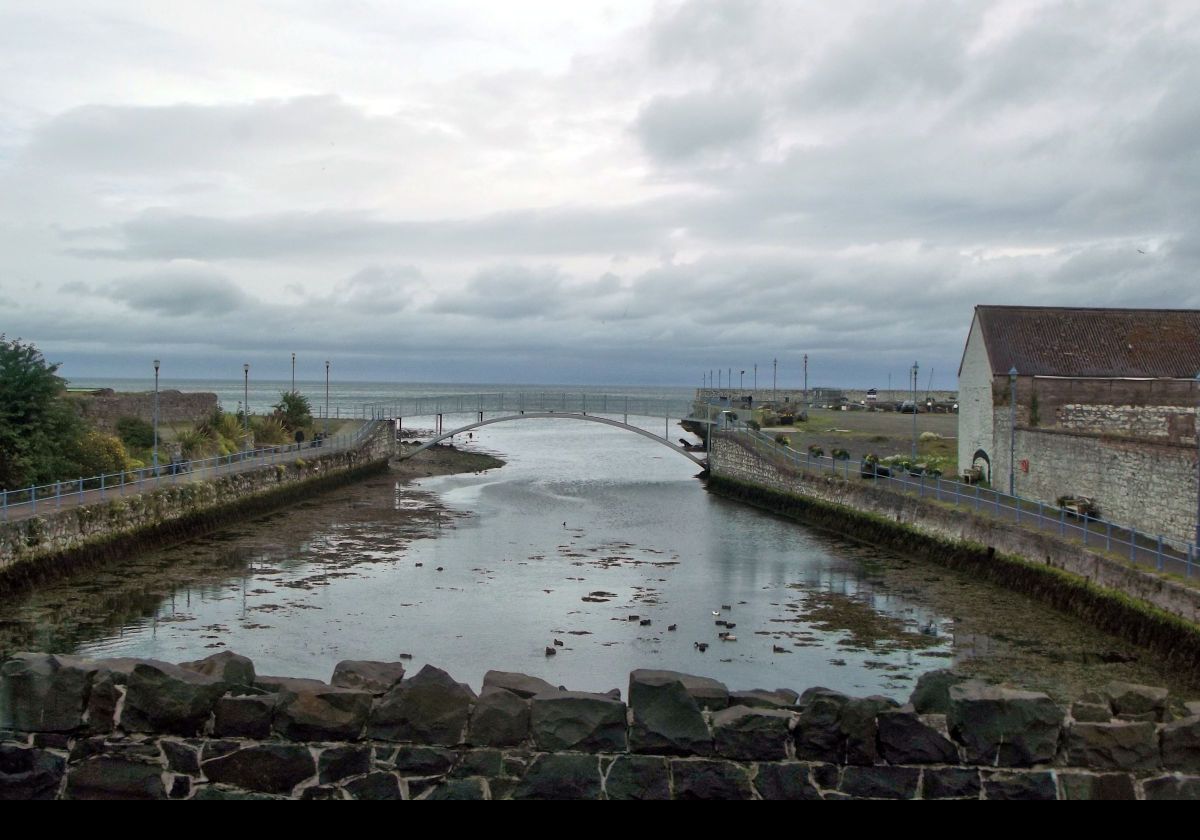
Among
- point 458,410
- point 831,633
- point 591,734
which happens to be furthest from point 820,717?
point 458,410

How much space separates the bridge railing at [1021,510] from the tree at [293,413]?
2391cm

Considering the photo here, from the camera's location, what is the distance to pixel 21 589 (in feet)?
66.8

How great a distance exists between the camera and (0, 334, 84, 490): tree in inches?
974

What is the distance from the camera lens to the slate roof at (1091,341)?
30.5 meters

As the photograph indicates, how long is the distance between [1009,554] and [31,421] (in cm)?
2331

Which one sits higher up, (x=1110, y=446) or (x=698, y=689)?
(x=1110, y=446)

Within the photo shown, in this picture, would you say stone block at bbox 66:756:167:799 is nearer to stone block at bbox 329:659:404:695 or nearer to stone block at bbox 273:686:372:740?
stone block at bbox 273:686:372:740

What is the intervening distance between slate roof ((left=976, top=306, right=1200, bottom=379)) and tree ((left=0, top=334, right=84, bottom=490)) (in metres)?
26.0

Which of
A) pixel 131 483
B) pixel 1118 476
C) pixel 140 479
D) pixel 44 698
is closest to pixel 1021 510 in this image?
pixel 1118 476

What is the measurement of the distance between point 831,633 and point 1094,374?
16.1 m

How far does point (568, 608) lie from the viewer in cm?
2095

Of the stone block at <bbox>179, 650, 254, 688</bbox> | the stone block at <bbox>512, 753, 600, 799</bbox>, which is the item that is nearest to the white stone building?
the stone block at <bbox>512, 753, 600, 799</bbox>

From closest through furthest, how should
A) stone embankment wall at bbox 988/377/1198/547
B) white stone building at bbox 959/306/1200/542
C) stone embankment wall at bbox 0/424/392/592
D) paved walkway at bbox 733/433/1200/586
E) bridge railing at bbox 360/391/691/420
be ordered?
paved walkway at bbox 733/433/1200/586 < stone embankment wall at bbox 988/377/1198/547 < stone embankment wall at bbox 0/424/392/592 < white stone building at bbox 959/306/1200/542 < bridge railing at bbox 360/391/691/420

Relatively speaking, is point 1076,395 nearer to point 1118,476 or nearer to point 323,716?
point 1118,476
